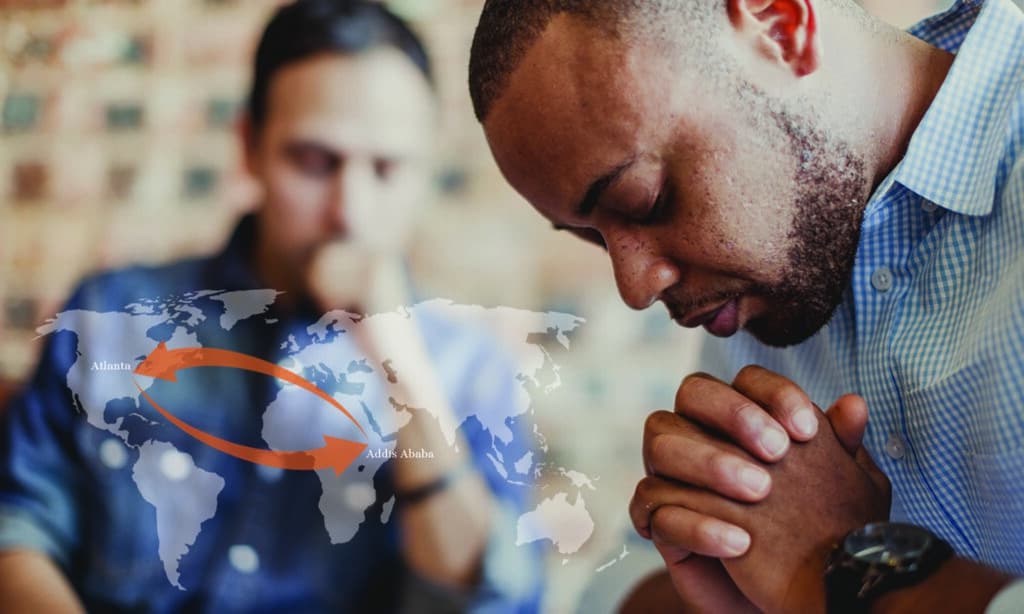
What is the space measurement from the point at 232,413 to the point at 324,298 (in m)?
0.18

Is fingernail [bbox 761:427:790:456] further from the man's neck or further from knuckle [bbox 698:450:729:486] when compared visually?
the man's neck

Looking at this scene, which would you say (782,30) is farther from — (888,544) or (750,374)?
(888,544)

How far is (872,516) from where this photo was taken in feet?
2.31

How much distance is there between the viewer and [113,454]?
987mm

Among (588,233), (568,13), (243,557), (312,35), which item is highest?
(568,13)

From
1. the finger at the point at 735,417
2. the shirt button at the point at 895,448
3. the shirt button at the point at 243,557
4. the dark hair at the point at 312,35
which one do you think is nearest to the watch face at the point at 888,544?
the finger at the point at 735,417

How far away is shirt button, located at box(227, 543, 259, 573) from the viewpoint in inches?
38.9

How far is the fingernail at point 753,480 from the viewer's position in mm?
683

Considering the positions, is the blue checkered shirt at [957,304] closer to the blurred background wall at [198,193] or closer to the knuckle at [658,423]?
the knuckle at [658,423]

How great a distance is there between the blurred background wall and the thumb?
1.26 ft

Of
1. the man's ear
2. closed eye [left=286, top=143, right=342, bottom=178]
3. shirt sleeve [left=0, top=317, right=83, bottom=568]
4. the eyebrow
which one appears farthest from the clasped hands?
shirt sleeve [left=0, top=317, right=83, bottom=568]

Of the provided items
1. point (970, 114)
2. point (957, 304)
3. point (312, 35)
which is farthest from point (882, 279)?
point (312, 35)

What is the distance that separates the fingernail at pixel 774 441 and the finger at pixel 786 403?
0.05 feet

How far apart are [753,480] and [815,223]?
0.28 meters
